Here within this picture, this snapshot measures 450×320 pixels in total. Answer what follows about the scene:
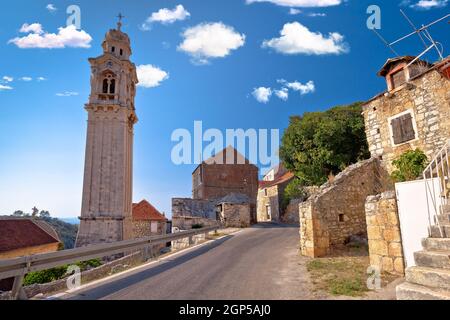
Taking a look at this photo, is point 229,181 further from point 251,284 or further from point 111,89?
point 251,284

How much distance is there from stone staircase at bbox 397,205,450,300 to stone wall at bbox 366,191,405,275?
2532mm

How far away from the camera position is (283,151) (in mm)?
21922

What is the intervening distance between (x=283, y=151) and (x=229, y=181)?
2327 centimetres

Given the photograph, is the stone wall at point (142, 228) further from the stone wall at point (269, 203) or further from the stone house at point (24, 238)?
the stone wall at point (269, 203)

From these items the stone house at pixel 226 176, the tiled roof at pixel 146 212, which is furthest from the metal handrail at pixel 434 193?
the stone house at pixel 226 176

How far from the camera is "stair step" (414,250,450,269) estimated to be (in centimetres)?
391

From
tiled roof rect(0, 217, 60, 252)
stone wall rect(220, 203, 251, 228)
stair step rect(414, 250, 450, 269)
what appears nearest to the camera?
stair step rect(414, 250, 450, 269)

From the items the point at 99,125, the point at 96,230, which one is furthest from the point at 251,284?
the point at 99,125

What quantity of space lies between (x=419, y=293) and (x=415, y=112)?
35.3 feet

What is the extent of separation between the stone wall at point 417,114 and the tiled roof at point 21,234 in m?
25.0

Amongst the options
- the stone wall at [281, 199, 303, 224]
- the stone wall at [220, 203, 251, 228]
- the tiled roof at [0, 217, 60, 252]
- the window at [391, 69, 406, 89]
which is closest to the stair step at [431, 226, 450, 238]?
the window at [391, 69, 406, 89]

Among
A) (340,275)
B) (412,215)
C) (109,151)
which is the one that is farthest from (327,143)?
(109,151)

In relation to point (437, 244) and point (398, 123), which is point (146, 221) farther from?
point (437, 244)

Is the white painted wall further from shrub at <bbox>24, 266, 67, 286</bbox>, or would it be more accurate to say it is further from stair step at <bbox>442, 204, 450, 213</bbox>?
shrub at <bbox>24, 266, 67, 286</bbox>
